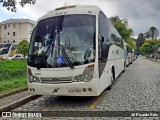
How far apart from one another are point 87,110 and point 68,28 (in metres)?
2.83

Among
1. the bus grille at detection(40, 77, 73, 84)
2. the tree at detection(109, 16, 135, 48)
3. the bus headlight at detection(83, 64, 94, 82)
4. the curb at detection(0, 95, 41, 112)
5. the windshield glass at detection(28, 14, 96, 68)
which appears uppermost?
the tree at detection(109, 16, 135, 48)

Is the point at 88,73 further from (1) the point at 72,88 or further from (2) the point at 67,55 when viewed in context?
(2) the point at 67,55

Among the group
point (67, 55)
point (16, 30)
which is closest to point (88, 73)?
point (67, 55)

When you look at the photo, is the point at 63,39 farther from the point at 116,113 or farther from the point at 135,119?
the point at 135,119

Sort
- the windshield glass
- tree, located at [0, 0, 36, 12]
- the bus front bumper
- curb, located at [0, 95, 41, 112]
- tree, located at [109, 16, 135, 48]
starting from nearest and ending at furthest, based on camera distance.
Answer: curb, located at [0, 95, 41, 112], the bus front bumper, the windshield glass, tree, located at [0, 0, 36, 12], tree, located at [109, 16, 135, 48]

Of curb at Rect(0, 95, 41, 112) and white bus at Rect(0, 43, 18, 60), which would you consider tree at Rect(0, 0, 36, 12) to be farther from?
white bus at Rect(0, 43, 18, 60)

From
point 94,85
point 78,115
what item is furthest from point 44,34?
point 78,115

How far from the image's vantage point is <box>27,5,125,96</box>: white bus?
26.5 feet

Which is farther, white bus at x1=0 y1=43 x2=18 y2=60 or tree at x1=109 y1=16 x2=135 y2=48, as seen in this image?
tree at x1=109 y1=16 x2=135 y2=48

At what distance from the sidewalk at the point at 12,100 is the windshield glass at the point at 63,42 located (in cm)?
143

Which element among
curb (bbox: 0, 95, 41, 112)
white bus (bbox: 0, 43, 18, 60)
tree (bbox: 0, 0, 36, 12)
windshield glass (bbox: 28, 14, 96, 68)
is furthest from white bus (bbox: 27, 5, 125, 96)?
white bus (bbox: 0, 43, 18, 60)

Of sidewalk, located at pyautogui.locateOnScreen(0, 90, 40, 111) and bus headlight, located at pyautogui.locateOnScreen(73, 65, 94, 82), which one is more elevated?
bus headlight, located at pyautogui.locateOnScreen(73, 65, 94, 82)

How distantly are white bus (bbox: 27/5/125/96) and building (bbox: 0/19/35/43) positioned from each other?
77.6m

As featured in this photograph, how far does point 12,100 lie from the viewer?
9023 millimetres
